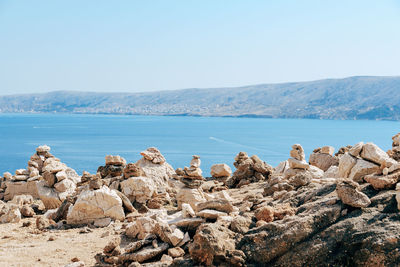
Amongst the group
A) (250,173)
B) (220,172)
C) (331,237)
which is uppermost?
(331,237)

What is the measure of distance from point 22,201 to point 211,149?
260 ft

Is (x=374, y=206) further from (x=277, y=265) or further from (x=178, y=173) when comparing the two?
(x=178, y=173)

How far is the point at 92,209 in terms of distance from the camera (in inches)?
568

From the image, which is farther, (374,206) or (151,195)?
(151,195)

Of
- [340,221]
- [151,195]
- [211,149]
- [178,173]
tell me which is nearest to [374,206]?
[340,221]

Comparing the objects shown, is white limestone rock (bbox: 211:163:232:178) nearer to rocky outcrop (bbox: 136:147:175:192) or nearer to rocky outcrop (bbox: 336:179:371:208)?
rocky outcrop (bbox: 136:147:175:192)

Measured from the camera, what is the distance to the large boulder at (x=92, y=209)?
47.3ft

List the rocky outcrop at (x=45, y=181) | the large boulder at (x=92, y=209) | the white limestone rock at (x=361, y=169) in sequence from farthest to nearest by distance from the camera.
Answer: the rocky outcrop at (x=45, y=181)
the large boulder at (x=92, y=209)
the white limestone rock at (x=361, y=169)

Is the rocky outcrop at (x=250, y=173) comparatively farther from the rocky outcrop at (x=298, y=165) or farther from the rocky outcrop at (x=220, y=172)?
the rocky outcrop at (x=298, y=165)

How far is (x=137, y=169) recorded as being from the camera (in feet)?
58.3

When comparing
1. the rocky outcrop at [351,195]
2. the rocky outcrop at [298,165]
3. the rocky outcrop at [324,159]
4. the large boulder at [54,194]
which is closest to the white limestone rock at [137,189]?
the large boulder at [54,194]

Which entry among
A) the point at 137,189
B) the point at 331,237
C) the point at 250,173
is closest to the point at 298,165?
the point at 250,173

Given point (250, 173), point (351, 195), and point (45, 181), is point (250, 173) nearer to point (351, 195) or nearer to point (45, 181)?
point (45, 181)

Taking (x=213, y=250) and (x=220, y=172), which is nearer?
(x=213, y=250)
